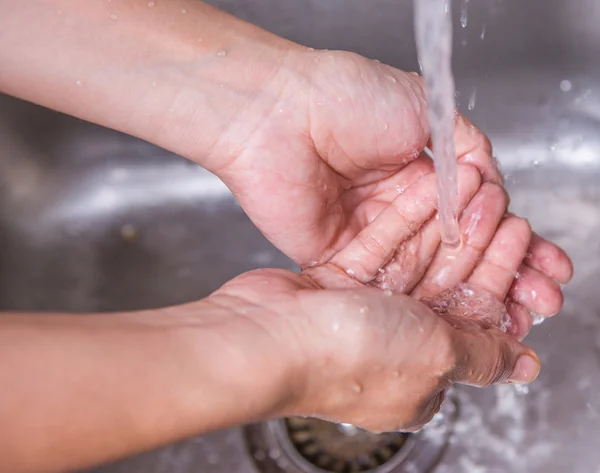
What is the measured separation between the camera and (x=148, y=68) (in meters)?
0.68

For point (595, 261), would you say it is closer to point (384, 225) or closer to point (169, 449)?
point (384, 225)

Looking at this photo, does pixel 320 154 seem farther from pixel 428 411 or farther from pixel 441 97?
pixel 428 411

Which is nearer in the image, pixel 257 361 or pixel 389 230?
pixel 257 361

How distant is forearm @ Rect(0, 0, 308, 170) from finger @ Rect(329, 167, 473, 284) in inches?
6.6

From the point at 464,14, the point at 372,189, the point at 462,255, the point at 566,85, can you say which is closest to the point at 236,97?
the point at 372,189

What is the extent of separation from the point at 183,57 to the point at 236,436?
49 cm

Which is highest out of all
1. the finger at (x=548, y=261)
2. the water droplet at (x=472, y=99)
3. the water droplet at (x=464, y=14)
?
the water droplet at (x=464, y=14)

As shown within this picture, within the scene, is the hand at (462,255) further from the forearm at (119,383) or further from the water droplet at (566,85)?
the water droplet at (566,85)

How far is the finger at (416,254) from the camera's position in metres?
0.71

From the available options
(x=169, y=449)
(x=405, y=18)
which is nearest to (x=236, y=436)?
(x=169, y=449)

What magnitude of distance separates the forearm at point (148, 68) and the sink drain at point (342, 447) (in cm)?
38

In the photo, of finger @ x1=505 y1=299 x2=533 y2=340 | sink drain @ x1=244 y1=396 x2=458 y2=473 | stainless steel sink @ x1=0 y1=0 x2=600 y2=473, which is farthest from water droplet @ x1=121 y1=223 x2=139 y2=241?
finger @ x1=505 y1=299 x2=533 y2=340

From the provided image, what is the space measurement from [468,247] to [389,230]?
90 millimetres

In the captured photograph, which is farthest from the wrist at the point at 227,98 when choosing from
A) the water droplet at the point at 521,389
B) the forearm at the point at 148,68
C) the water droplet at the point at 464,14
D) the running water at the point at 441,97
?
the water droplet at the point at 521,389
